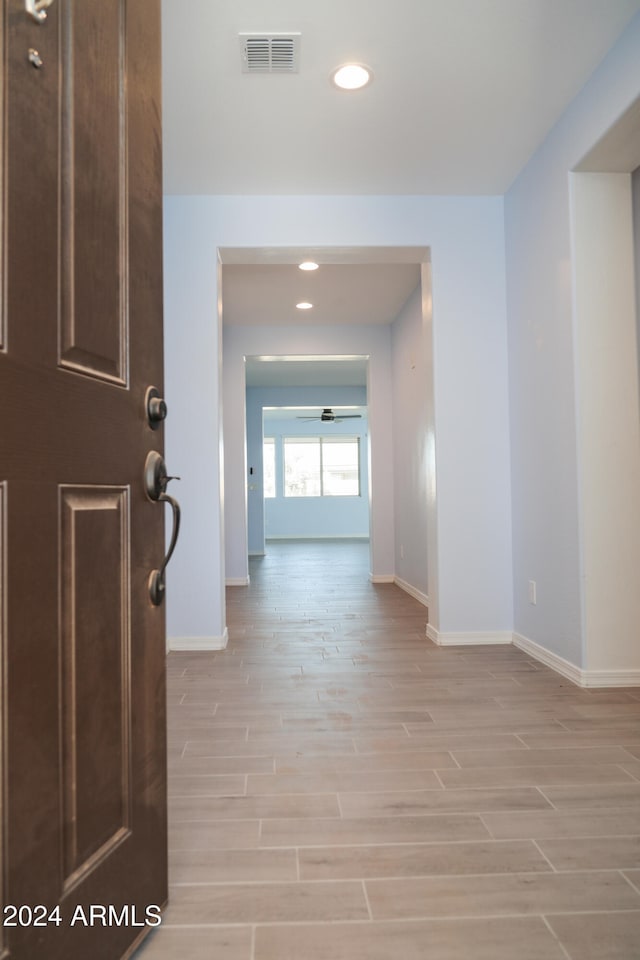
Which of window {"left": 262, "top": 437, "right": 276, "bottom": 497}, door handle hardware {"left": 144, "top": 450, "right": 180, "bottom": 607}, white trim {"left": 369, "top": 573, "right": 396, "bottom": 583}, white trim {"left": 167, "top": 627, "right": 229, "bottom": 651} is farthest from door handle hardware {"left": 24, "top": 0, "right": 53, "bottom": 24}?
window {"left": 262, "top": 437, "right": 276, "bottom": 497}

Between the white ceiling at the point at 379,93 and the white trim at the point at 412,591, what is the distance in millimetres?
3112

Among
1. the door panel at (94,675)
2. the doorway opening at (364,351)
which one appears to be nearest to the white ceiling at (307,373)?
the doorway opening at (364,351)

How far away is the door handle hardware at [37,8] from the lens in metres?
0.90

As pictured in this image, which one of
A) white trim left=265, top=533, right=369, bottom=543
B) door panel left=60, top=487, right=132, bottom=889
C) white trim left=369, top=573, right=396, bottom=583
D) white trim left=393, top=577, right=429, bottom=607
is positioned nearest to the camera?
door panel left=60, top=487, right=132, bottom=889

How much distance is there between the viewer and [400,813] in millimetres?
1748

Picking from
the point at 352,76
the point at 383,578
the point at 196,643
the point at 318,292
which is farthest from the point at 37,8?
the point at 383,578

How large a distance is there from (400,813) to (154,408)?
130cm

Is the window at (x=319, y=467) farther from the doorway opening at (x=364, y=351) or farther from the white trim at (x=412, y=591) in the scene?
the white trim at (x=412, y=591)

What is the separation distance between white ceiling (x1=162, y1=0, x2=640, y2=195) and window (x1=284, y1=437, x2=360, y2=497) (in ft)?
30.6

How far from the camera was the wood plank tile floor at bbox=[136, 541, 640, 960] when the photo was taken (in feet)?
4.16

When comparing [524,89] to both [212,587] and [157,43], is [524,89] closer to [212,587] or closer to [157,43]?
[157,43]

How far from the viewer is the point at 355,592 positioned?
592cm

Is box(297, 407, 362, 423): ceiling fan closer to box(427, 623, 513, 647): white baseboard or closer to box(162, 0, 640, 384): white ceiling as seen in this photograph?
box(162, 0, 640, 384): white ceiling

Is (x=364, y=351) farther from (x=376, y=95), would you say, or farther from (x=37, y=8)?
(x=37, y=8)
